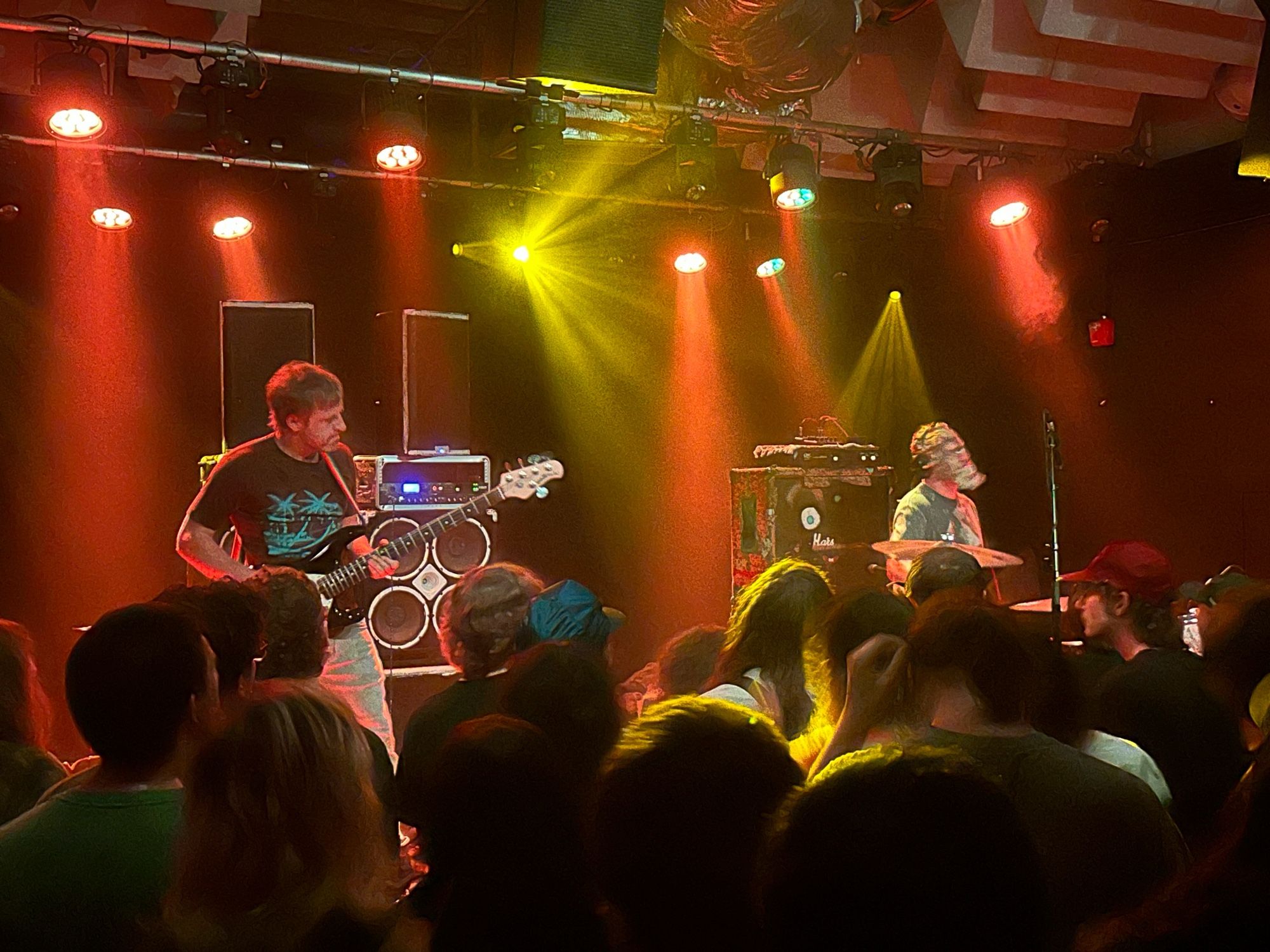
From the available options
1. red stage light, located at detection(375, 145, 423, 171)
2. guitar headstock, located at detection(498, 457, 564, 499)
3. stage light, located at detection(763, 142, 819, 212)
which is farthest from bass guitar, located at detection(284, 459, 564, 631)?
stage light, located at detection(763, 142, 819, 212)

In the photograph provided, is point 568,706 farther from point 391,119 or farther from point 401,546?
point 391,119

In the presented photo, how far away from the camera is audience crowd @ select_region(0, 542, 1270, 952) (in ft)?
2.99

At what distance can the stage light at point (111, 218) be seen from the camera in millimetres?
6500

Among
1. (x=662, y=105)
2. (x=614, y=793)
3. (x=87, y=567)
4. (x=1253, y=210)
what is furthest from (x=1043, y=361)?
(x=614, y=793)

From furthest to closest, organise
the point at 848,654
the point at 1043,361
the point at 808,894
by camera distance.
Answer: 1. the point at 1043,361
2. the point at 848,654
3. the point at 808,894

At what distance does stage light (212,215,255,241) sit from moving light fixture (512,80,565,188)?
5.63 feet

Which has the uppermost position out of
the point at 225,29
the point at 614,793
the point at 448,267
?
the point at 225,29

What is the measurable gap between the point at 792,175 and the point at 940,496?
1894mm

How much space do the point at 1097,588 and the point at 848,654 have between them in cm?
127

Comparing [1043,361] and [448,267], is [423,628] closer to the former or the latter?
[448,267]

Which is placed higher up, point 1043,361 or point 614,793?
point 1043,361

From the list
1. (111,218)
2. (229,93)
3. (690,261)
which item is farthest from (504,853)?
(690,261)

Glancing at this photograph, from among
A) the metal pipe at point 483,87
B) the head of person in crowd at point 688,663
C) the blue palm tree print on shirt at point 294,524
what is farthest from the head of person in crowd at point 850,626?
the metal pipe at point 483,87

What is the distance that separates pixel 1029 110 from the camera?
7.18 meters
